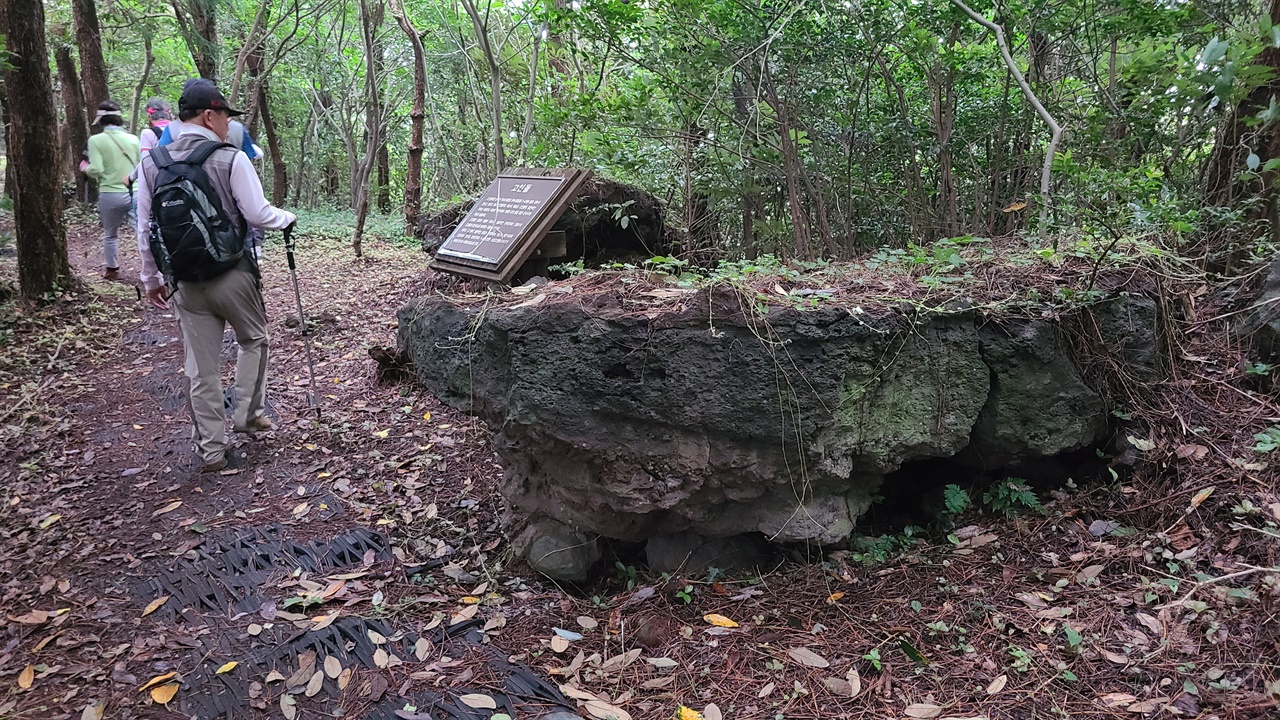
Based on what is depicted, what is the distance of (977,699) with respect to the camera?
2516 mm

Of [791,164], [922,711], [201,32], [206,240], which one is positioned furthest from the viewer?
[201,32]

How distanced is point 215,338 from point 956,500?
15.0 ft

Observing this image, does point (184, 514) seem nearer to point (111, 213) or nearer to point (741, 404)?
point (741, 404)

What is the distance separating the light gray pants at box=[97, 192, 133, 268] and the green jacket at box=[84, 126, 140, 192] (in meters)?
0.10

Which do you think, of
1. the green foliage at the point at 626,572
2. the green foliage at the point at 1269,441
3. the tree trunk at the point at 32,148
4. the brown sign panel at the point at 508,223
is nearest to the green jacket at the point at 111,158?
the tree trunk at the point at 32,148

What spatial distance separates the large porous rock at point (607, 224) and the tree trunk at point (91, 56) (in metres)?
9.10

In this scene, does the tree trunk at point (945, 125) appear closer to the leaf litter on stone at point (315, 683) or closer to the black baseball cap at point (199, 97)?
the black baseball cap at point (199, 97)

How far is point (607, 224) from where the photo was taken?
6.06 meters

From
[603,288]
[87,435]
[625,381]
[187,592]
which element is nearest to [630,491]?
[625,381]

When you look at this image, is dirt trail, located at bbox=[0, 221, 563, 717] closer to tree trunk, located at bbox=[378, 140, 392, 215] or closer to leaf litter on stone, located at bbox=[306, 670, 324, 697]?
leaf litter on stone, located at bbox=[306, 670, 324, 697]

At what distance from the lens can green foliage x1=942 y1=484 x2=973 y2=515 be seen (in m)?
3.48

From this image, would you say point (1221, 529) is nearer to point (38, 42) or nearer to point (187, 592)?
point (187, 592)

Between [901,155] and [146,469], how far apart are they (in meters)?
6.21

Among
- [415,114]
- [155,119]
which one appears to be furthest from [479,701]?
[415,114]
